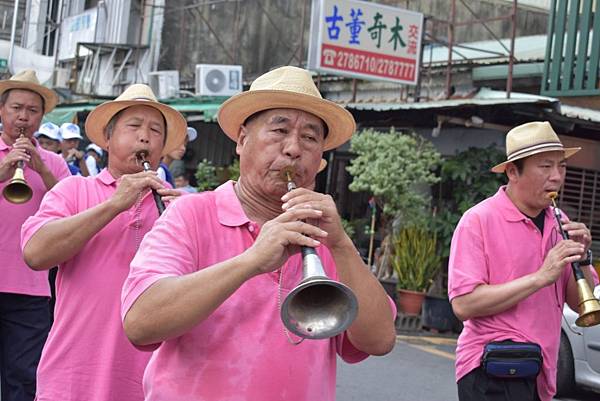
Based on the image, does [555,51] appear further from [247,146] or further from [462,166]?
[247,146]

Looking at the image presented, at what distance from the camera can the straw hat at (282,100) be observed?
8.75ft

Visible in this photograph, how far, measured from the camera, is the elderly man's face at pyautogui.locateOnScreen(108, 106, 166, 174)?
4.07 metres

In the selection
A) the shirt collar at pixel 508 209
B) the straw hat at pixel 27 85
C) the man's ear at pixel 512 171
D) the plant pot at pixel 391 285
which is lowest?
the plant pot at pixel 391 285

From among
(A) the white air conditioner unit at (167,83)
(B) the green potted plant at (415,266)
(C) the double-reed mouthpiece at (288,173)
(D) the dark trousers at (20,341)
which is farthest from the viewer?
(A) the white air conditioner unit at (167,83)

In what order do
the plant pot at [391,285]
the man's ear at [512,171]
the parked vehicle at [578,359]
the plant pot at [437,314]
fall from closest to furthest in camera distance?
the man's ear at [512,171] → the parked vehicle at [578,359] → the plant pot at [437,314] → the plant pot at [391,285]

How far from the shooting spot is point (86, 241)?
3717mm

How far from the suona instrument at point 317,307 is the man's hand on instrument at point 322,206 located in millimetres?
121

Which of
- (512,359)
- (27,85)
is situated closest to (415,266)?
(27,85)

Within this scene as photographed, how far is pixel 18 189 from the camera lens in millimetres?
5145

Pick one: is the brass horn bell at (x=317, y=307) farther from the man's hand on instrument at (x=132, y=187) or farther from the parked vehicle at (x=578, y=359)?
the parked vehicle at (x=578, y=359)

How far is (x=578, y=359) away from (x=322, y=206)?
654 centimetres

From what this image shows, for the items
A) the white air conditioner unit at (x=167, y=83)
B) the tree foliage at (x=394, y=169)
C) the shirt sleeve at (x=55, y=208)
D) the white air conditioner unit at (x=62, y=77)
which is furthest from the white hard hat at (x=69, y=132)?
the white air conditioner unit at (x=62, y=77)

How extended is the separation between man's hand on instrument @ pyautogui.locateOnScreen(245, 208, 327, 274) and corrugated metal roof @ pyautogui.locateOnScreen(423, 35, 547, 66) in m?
11.7

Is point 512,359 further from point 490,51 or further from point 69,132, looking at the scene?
point 490,51
